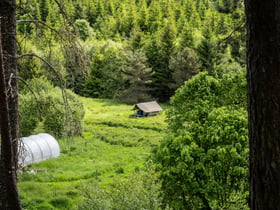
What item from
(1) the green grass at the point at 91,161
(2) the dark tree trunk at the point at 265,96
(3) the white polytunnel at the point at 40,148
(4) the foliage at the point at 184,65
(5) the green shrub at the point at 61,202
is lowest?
(1) the green grass at the point at 91,161

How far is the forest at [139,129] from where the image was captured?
23.7 ft

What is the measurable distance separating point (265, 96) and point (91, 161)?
1771 cm

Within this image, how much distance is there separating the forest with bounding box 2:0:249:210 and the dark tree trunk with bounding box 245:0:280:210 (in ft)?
7.10

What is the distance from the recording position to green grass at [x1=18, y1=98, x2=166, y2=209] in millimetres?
12141

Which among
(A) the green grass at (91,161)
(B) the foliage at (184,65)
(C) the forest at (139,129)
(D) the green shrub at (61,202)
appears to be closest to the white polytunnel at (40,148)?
(A) the green grass at (91,161)

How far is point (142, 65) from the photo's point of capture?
155ft

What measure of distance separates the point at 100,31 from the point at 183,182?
90254 millimetres

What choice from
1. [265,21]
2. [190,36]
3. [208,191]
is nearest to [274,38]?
[265,21]

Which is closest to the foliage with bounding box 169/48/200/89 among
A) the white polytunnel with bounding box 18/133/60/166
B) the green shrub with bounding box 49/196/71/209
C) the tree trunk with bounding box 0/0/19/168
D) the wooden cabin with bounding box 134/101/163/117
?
the wooden cabin with bounding box 134/101/163/117

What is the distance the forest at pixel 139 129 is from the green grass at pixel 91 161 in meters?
0.06

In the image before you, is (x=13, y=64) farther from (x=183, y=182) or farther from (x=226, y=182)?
(x=226, y=182)

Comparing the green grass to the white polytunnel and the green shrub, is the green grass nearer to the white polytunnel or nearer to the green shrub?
the green shrub

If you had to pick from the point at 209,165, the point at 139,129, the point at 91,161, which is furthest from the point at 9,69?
the point at 139,129

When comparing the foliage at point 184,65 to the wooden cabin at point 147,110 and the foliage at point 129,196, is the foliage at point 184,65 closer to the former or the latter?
the wooden cabin at point 147,110
